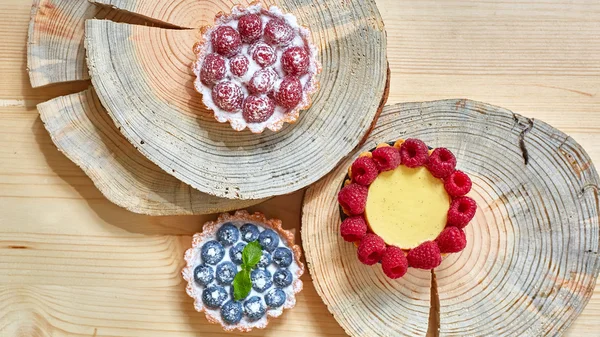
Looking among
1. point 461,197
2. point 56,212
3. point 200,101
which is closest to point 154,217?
point 56,212

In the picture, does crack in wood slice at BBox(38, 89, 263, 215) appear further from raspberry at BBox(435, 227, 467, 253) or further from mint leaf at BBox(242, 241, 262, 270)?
raspberry at BBox(435, 227, 467, 253)

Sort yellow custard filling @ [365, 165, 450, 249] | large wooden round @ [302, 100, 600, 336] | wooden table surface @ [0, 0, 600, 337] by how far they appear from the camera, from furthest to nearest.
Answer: wooden table surface @ [0, 0, 600, 337], large wooden round @ [302, 100, 600, 336], yellow custard filling @ [365, 165, 450, 249]

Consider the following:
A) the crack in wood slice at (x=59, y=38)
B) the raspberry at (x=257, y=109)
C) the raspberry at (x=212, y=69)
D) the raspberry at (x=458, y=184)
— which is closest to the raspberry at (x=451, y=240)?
the raspberry at (x=458, y=184)

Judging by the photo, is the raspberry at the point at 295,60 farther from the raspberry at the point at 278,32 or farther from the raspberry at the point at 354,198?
the raspberry at the point at 354,198

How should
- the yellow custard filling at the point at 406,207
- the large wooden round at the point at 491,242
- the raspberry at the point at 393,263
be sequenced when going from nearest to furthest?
the raspberry at the point at 393,263 → the yellow custard filling at the point at 406,207 → the large wooden round at the point at 491,242

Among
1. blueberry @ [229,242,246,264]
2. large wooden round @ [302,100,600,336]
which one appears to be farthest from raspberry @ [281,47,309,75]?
blueberry @ [229,242,246,264]

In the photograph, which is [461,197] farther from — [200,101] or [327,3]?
[200,101]
